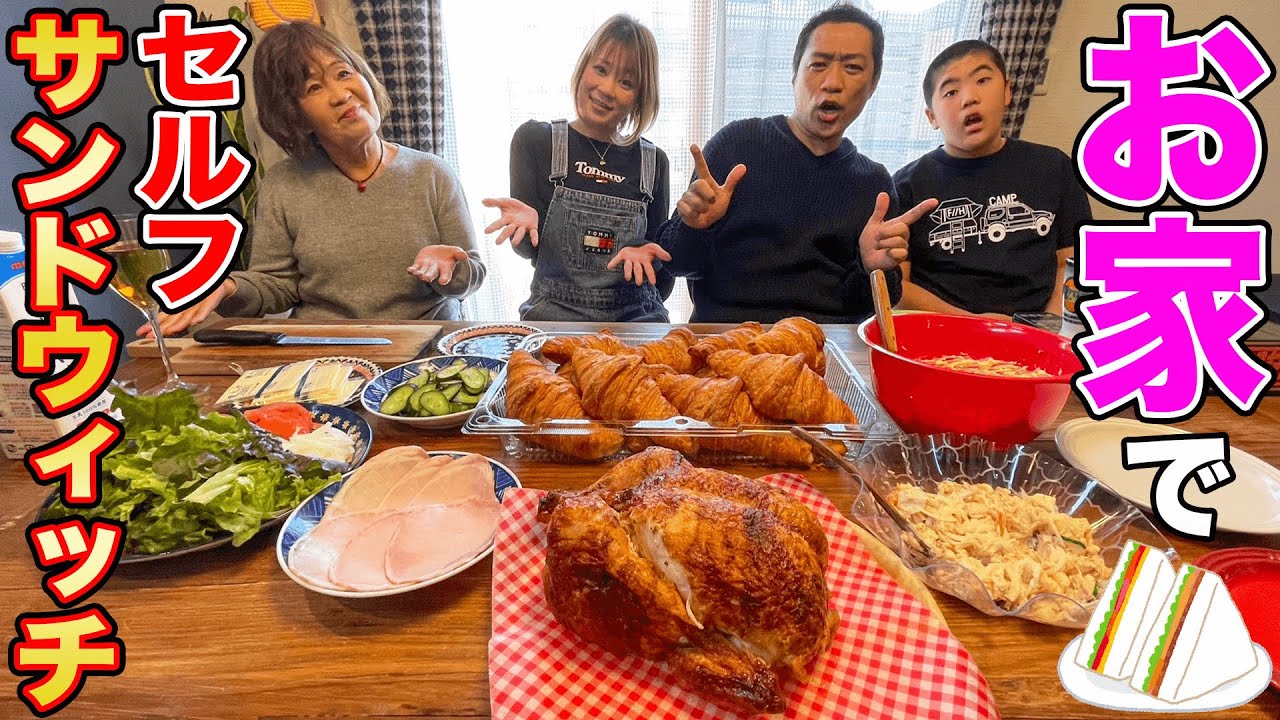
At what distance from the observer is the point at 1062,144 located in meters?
5.00

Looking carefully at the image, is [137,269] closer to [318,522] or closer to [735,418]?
[318,522]

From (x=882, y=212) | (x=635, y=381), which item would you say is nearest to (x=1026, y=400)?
(x=635, y=381)

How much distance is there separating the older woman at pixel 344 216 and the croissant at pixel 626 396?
1669 mm

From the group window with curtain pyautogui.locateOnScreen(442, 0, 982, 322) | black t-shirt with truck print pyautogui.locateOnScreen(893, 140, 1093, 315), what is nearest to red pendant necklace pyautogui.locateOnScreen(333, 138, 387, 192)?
window with curtain pyautogui.locateOnScreen(442, 0, 982, 322)

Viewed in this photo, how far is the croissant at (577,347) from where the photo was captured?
1593 millimetres

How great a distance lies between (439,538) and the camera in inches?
42.8

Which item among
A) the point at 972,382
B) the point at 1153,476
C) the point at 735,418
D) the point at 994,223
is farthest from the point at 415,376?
the point at 994,223

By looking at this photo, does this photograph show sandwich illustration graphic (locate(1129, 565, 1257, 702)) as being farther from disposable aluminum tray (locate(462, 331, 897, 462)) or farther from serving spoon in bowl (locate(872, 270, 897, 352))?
serving spoon in bowl (locate(872, 270, 897, 352))

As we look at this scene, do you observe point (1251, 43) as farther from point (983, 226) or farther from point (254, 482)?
point (254, 482)

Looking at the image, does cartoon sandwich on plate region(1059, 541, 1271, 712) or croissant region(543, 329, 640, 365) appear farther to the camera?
croissant region(543, 329, 640, 365)

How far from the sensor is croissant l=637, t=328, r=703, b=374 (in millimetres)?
1603

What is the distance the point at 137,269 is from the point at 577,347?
134 cm

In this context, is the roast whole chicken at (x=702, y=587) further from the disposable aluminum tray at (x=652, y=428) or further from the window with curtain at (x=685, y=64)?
the window with curtain at (x=685, y=64)

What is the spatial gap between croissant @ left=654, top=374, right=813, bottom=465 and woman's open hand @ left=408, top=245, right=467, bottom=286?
68.7 inches
